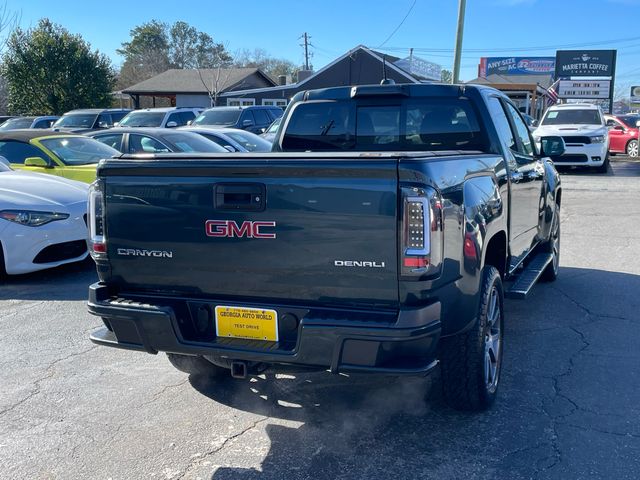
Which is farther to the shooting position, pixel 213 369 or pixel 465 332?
pixel 213 369

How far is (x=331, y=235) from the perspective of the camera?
3193 millimetres

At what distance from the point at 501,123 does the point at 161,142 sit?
6.82m

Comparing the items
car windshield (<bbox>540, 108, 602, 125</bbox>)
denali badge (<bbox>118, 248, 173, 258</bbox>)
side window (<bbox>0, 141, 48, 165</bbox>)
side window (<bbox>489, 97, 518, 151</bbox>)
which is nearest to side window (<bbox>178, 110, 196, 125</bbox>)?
car windshield (<bbox>540, 108, 602, 125</bbox>)

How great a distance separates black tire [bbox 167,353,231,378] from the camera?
4.46m

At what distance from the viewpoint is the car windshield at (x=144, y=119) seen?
69.9ft

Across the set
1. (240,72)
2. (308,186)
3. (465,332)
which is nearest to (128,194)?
(308,186)

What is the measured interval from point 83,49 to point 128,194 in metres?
35.1

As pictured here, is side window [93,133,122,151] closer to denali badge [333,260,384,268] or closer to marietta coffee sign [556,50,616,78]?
denali badge [333,260,384,268]

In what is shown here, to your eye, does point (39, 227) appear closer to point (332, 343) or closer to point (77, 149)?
point (77, 149)

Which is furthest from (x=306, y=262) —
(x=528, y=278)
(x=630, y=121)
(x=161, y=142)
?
(x=630, y=121)

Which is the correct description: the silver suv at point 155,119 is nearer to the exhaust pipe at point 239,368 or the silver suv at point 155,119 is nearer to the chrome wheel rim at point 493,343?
the chrome wheel rim at point 493,343

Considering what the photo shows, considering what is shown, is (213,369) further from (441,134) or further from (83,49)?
(83,49)

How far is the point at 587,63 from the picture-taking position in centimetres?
5331

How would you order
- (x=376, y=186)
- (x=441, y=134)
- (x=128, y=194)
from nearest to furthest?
(x=376, y=186), (x=128, y=194), (x=441, y=134)
